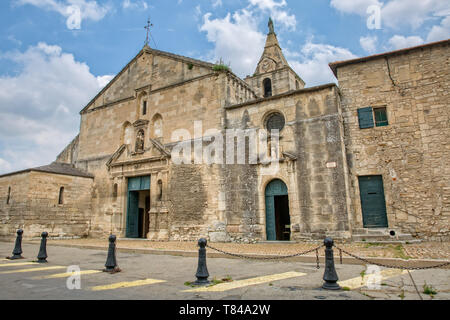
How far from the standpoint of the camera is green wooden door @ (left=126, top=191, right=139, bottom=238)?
671 inches

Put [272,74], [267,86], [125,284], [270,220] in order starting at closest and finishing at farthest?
1. [125,284]
2. [270,220]
3. [272,74]
4. [267,86]

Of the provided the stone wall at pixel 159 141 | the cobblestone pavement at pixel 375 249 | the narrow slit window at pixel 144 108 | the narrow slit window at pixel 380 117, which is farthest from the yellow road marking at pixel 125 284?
the narrow slit window at pixel 144 108

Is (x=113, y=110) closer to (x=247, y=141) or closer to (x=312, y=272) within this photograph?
(x=247, y=141)

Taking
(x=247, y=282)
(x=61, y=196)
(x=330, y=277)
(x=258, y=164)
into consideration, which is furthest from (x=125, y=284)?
(x=61, y=196)

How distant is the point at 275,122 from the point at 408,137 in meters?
5.31

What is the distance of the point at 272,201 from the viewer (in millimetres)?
13297

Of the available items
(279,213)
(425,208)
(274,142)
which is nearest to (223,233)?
(279,213)

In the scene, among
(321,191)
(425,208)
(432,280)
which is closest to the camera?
(432,280)

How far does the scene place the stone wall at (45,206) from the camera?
15.6m

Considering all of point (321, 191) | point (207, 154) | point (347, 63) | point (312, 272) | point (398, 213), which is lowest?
point (312, 272)

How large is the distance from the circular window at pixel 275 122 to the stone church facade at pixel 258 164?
1.9 inches

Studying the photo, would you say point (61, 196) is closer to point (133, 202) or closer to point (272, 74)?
point (133, 202)

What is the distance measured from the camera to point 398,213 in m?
11.6
